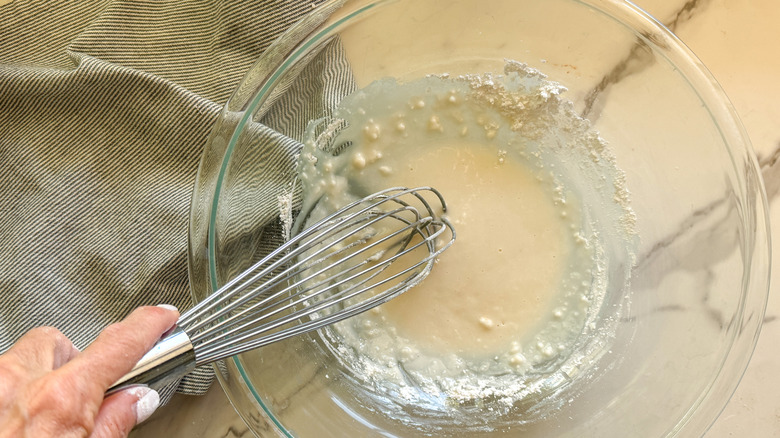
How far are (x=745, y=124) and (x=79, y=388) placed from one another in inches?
44.4

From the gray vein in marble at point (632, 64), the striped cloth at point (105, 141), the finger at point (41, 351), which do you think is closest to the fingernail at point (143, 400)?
the finger at point (41, 351)

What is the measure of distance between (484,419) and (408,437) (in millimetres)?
138

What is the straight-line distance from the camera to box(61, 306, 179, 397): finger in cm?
63

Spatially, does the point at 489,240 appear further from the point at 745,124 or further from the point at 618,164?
the point at 745,124

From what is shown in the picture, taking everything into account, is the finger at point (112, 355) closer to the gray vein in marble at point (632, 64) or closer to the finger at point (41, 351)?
the finger at point (41, 351)

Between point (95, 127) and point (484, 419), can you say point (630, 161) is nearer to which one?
point (484, 419)

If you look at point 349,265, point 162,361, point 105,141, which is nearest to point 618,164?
point 349,265

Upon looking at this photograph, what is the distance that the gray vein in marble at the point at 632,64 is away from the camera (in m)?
0.92

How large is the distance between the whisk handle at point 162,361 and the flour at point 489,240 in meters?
0.36

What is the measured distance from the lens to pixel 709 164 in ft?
2.97

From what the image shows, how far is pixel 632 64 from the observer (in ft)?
3.07

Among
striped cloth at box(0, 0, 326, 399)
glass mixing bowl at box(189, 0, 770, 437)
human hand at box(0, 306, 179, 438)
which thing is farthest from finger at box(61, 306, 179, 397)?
striped cloth at box(0, 0, 326, 399)

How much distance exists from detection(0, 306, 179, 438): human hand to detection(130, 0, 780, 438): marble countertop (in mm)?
333

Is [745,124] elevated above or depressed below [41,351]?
above
